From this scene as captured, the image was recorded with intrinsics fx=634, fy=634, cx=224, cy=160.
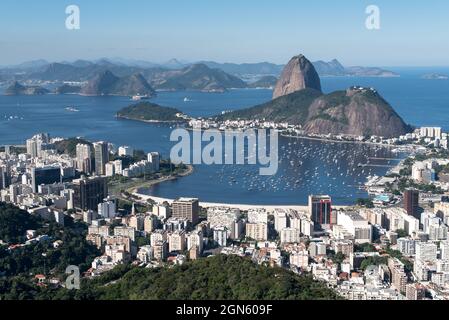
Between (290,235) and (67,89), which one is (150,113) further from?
Result: (290,235)

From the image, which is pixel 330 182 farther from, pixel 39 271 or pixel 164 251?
pixel 39 271

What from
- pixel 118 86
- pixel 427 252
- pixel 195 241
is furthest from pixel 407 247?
pixel 118 86

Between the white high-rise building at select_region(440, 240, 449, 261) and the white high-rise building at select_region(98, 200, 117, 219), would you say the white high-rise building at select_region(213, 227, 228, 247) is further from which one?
the white high-rise building at select_region(440, 240, 449, 261)

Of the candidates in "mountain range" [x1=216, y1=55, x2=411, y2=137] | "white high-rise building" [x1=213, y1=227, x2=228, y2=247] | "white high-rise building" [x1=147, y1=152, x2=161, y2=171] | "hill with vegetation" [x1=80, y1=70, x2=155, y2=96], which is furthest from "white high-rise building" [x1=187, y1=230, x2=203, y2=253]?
"hill with vegetation" [x1=80, y1=70, x2=155, y2=96]

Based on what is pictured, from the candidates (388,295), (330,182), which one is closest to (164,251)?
(388,295)

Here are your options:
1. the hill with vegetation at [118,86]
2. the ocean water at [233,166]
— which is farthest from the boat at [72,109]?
the hill with vegetation at [118,86]

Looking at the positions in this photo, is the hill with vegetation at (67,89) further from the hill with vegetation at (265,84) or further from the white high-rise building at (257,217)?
the white high-rise building at (257,217)
